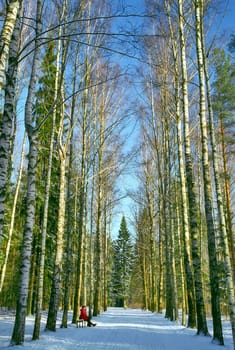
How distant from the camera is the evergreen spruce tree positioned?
48156mm

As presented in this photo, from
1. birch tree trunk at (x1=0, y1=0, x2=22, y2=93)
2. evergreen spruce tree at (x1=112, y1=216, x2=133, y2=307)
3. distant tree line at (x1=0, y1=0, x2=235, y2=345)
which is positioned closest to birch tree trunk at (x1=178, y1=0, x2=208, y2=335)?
distant tree line at (x1=0, y1=0, x2=235, y2=345)

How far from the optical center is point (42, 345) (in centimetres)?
768

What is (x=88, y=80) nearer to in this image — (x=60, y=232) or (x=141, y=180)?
(x=60, y=232)

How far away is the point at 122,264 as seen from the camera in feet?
161

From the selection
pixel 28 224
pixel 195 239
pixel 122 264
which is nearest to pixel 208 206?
pixel 195 239

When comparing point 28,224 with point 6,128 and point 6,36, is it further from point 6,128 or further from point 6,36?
point 6,36

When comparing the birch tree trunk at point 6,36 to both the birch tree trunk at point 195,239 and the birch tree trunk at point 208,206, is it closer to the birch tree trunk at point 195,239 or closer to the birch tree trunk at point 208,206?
the birch tree trunk at point 208,206

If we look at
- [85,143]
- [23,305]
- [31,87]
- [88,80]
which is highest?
[88,80]

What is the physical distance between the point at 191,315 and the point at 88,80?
9940 millimetres

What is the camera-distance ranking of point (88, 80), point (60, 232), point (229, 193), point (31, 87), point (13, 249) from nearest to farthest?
point (31, 87)
point (60, 232)
point (88, 80)
point (229, 193)
point (13, 249)

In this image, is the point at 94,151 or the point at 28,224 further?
the point at 94,151

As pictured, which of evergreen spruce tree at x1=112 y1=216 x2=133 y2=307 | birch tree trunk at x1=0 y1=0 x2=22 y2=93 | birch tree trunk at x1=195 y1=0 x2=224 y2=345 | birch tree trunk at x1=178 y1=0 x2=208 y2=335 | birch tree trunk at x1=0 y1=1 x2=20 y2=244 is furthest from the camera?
evergreen spruce tree at x1=112 y1=216 x2=133 y2=307

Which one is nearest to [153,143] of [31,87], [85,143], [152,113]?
[152,113]

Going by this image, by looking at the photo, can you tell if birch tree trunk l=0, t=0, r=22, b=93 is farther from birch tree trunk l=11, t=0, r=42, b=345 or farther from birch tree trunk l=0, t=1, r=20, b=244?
birch tree trunk l=11, t=0, r=42, b=345
